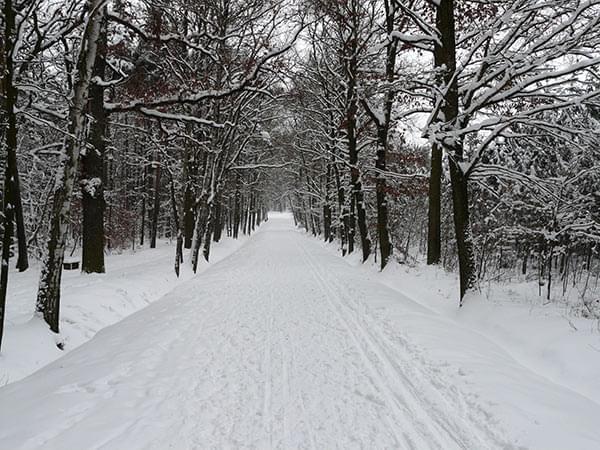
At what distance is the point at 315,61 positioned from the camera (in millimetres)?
18500

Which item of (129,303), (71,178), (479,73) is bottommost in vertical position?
(129,303)

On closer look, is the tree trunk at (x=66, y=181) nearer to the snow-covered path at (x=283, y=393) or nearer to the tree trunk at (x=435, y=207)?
the snow-covered path at (x=283, y=393)

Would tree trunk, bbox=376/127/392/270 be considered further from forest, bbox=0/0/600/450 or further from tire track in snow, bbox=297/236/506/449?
tire track in snow, bbox=297/236/506/449

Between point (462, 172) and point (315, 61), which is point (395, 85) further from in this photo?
point (315, 61)

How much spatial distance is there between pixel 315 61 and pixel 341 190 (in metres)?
8.75

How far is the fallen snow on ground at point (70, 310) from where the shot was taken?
5.62 meters

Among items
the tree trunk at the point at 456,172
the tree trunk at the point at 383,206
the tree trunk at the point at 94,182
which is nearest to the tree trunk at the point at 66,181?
the tree trunk at the point at 94,182

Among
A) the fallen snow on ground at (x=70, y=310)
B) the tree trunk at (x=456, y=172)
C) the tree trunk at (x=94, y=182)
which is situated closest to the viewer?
the fallen snow on ground at (x=70, y=310)

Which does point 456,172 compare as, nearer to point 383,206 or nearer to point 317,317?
point 317,317

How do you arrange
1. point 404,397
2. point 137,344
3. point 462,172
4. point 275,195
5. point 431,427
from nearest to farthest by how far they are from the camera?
point 431,427
point 404,397
point 137,344
point 462,172
point 275,195

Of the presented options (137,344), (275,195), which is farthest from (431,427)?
(275,195)

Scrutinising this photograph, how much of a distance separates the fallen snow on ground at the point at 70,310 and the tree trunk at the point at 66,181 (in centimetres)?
33

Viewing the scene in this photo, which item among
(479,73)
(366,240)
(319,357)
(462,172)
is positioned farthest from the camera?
(366,240)

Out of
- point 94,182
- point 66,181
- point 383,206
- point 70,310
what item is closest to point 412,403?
point 66,181
